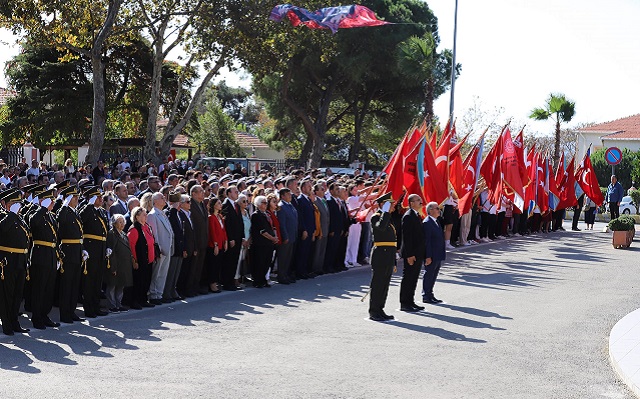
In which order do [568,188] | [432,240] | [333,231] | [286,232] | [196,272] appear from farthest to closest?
[568,188], [333,231], [286,232], [196,272], [432,240]

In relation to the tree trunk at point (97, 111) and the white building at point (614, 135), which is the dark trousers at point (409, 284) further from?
the white building at point (614, 135)

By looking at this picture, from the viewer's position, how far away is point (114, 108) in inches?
1703

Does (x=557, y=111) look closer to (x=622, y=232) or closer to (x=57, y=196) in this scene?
(x=622, y=232)

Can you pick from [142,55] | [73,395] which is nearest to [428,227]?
[73,395]

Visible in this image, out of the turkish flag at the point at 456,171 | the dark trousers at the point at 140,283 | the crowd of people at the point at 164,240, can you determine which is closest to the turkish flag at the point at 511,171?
the turkish flag at the point at 456,171

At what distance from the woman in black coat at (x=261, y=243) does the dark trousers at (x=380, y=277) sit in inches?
129

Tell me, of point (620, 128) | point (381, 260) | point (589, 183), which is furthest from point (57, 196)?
point (620, 128)

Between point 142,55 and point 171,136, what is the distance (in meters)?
8.72

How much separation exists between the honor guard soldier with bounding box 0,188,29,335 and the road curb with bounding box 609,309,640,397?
7.09 metres

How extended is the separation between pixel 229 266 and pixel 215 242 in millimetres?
725

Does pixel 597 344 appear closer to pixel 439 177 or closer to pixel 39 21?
pixel 439 177

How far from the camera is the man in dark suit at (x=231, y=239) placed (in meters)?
15.7

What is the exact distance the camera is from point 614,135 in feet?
200

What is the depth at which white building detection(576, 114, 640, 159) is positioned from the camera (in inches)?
2351
